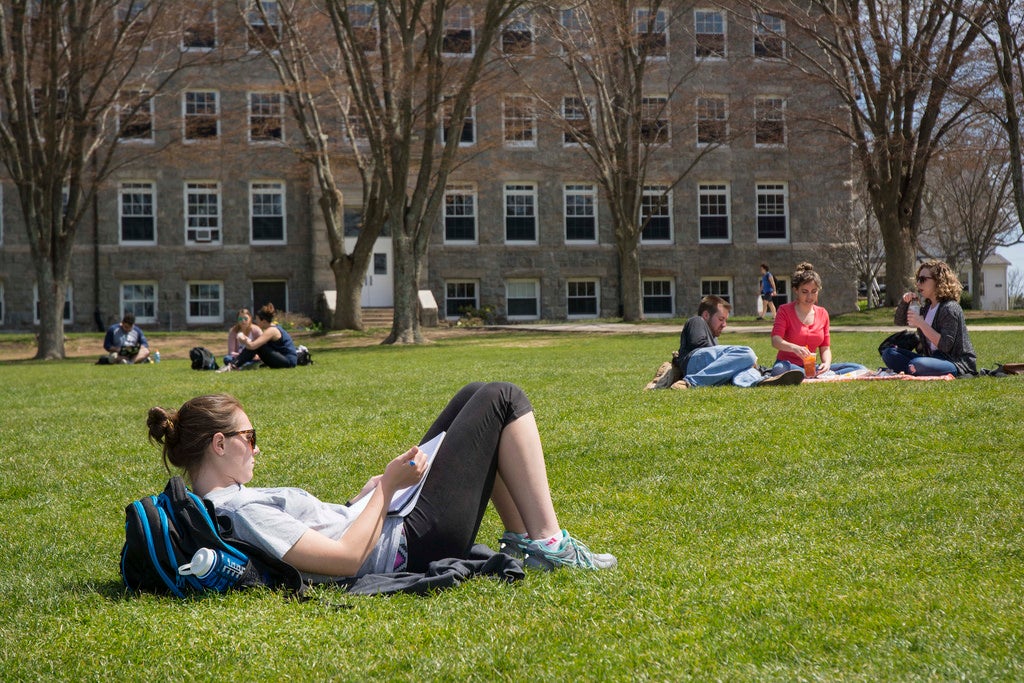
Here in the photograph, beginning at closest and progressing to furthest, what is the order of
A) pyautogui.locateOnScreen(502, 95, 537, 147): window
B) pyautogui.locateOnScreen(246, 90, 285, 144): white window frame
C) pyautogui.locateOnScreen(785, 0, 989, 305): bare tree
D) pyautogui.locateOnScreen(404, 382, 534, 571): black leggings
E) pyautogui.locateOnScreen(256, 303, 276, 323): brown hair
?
pyautogui.locateOnScreen(404, 382, 534, 571): black leggings
pyautogui.locateOnScreen(256, 303, 276, 323): brown hair
pyautogui.locateOnScreen(785, 0, 989, 305): bare tree
pyautogui.locateOnScreen(502, 95, 537, 147): window
pyautogui.locateOnScreen(246, 90, 285, 144): white window frame

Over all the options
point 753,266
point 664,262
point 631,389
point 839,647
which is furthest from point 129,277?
point 839,647

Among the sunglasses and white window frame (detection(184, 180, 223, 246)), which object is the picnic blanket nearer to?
the sunglasses

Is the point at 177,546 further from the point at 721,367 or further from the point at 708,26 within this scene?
the point at 708,26

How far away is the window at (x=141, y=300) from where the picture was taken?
1476 inches

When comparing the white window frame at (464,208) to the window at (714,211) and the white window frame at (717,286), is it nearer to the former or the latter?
the window at (714,211)

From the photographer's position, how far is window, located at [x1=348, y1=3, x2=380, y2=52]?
2620cm

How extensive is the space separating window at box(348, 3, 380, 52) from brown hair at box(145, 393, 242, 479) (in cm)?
1936

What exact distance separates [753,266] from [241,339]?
1037 inches

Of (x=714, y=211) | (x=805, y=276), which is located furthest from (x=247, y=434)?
(x=714, y=211)

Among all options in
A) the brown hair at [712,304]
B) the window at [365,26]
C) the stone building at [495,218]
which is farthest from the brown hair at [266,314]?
the stone building at [495,218]

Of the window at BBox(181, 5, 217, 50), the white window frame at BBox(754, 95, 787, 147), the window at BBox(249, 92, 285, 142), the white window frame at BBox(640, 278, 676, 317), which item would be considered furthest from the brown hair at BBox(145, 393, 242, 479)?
the white window frame at BBox(640, 278, 676, 317)

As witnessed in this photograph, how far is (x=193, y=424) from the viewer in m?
4.12

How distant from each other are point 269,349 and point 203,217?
2200 cm

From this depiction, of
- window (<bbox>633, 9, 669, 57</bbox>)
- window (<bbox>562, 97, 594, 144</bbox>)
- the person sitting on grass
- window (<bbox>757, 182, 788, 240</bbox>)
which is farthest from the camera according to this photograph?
window (<bbox>757, 182, 788, 240</bbox>)
